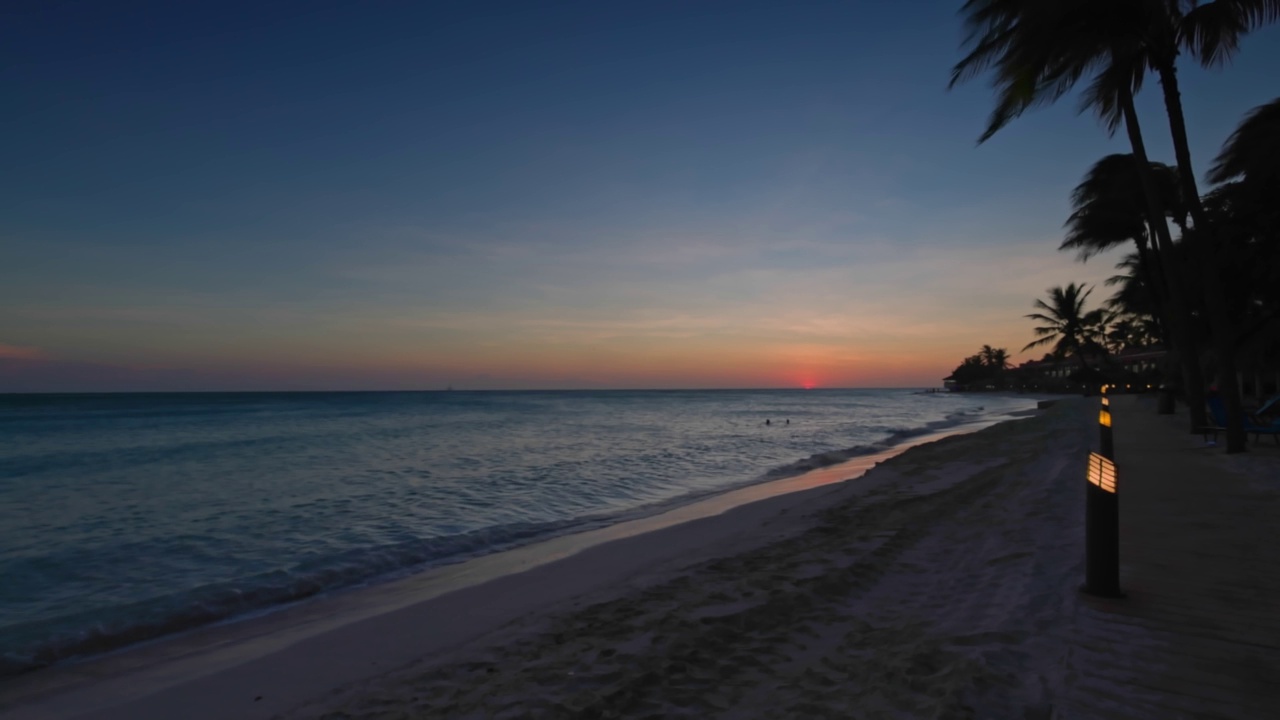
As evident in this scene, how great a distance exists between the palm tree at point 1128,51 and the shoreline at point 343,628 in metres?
9.14

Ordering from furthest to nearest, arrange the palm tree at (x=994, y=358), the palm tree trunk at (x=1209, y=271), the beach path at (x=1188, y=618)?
the palm tree at (x=994, y=358)
the palm tree trunk at (x=1209, y=271)
the beach path at (x=1188, y=618)

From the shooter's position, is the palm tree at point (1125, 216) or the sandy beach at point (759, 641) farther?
the palm tree at point (1125, 216)

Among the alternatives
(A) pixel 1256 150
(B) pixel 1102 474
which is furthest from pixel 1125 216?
(B) pixel 1102 474

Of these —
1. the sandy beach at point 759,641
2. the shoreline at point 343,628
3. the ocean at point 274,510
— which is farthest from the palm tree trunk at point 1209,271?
the ocean at point 274,510

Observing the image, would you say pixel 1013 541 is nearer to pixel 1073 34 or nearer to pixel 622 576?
pixel 622 576

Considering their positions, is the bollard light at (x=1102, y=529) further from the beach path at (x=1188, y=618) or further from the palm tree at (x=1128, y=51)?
the palm tree at (x=1128, y=51)

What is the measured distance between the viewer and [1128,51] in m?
12.1

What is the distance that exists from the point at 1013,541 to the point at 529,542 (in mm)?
A: 6207

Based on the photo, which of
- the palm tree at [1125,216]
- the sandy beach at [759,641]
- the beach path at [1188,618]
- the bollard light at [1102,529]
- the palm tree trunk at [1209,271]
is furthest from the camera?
the palm tree at [1125,216]

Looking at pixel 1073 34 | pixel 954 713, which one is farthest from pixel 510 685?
pixel 1073 34

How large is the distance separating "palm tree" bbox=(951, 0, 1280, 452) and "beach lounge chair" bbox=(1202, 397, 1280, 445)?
1077mm

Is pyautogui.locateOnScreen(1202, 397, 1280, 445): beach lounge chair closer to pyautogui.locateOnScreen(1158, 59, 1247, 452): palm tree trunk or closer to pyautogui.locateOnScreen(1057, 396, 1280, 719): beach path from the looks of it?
pyautogui.locateOnScreen(1158, 59, 1247, 452): palm tree trunk

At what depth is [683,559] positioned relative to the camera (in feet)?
22.4

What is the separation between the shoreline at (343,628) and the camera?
448cm
